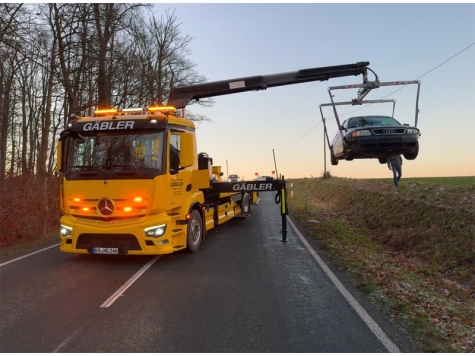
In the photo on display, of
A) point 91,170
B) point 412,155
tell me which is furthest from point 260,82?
point 91,170

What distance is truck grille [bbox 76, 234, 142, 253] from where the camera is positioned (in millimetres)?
7422

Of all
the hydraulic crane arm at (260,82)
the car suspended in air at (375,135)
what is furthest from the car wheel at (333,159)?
the hydraulic crane arm at (260,82)

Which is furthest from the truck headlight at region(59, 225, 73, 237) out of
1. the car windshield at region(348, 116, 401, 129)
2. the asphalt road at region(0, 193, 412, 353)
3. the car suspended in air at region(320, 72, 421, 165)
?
the car windshield at region(348, 116, 401, 129)

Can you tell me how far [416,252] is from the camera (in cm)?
1206

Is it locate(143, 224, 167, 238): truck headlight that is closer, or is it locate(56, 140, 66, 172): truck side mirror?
locate(143, 224, 167, 238): truck headlight

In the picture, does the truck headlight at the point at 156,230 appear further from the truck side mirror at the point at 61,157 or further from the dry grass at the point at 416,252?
the dry grass at the point at 416,252

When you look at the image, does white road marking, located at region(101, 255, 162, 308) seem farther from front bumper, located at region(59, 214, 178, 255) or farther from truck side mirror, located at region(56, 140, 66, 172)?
truck side mirror, located at region(56, 140, 66, 172)

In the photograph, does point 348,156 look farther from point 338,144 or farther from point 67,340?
point 67,340

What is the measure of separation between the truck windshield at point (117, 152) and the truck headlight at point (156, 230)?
1.19 meters

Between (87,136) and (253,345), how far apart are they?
5794mm

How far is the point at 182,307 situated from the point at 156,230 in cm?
240

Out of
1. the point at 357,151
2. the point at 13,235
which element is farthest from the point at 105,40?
the point at 357,151

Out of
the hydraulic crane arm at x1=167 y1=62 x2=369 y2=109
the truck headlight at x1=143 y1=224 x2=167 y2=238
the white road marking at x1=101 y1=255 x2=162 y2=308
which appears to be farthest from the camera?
the hydraulic crane arm at x1=167 y1=62 x2=369 y2=109

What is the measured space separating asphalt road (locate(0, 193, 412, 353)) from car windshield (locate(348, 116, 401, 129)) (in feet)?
14.8
